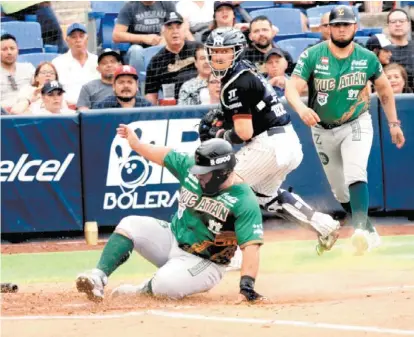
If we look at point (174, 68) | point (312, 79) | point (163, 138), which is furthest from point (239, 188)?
point (174, 68)

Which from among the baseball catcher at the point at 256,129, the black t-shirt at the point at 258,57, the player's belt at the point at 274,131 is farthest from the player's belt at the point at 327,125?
the black t-shirt at the point at 258,57

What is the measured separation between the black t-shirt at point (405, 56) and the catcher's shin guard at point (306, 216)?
4301mm

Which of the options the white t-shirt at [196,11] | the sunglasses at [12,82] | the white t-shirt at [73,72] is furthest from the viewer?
the white t-shirt at [196,11]

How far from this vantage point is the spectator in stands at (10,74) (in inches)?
Answer: 503

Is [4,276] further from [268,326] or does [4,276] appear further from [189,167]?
[268,326]

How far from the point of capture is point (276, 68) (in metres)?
12.5

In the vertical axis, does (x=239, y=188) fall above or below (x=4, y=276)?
above

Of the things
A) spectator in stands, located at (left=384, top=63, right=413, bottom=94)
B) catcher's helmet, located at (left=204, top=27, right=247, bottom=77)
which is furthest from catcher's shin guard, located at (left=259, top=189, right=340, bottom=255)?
spectator in stands, located at (left=384, top=63, right=413, bottom=94)

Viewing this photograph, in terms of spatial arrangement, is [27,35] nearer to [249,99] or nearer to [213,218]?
[249,99]

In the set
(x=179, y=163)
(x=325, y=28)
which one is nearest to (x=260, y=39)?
(x=325, y=28)

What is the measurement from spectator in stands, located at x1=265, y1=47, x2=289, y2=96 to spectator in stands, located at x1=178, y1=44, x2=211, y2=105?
0.70 m

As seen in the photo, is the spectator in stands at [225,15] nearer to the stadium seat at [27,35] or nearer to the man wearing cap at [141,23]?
the man wearing cap at [141,23]

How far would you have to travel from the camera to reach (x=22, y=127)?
1180 cm

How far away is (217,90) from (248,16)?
2.75m
